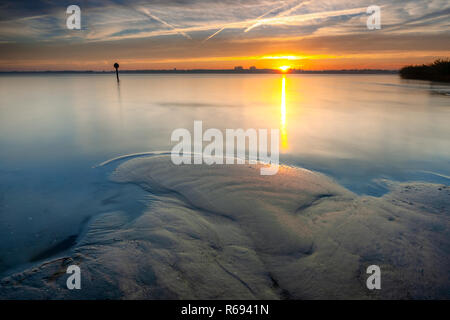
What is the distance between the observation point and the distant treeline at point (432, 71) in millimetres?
42719

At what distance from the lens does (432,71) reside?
154ft

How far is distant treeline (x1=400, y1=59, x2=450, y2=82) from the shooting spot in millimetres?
42719

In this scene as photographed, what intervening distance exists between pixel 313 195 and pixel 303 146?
165 inches

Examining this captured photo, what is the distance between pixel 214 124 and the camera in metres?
A: 13.4

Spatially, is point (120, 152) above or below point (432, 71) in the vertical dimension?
Answer: below

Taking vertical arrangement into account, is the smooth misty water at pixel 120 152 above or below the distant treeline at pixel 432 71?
below

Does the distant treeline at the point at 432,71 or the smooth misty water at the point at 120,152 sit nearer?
the smooth misty water at the point at 120,152

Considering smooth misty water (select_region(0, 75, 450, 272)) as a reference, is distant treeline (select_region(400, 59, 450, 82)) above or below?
above

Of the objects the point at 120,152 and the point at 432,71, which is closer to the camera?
the point at 120,152

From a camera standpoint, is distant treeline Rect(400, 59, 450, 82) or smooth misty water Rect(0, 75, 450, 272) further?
distant treeline Rect(400, 59, 450, 82)
